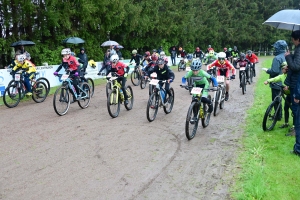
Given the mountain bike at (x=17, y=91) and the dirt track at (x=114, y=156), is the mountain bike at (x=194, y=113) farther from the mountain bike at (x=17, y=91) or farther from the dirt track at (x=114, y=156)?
the mountain bike at (x=17, y=91)

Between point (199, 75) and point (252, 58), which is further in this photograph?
point (252, 58)

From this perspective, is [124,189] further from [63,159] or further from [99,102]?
[99,102]

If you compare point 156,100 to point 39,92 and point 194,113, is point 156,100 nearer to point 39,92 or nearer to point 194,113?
point 194,113

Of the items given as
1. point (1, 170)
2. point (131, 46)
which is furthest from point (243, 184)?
point (131, 46)

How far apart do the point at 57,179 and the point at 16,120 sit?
17.4 feet

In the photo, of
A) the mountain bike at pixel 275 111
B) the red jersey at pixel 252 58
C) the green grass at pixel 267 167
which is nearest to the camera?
the green grass at pixel 267 167

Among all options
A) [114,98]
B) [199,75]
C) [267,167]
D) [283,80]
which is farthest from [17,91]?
[267,167]

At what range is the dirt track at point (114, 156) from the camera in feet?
16.7

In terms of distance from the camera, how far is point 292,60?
244 inches

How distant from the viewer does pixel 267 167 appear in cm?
585

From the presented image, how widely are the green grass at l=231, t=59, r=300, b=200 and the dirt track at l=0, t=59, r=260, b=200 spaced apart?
223mm

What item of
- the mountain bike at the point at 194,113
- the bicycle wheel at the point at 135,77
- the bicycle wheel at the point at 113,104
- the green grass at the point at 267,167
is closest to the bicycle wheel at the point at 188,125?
the mountain bike at the point at 194,113

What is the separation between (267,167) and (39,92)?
998cm

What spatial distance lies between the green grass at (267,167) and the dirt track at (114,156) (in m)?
0.22
